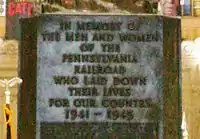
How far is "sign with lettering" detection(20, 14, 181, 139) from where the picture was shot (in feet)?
12.2

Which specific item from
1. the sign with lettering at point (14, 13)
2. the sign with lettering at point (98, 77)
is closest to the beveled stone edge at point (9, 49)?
the sign with lettering at point (14, 13)

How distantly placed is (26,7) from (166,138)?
A: 4.71 meters

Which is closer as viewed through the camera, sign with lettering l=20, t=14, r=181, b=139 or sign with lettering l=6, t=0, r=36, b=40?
sign with lettering l=20, t=14, r=181, b=139

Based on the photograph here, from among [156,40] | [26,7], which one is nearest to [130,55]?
[156,40]

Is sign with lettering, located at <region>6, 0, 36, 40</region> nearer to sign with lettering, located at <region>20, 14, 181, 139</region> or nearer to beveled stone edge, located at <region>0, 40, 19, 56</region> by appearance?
beveled stone edge, located at <region>0, 40, 19, 56</region>

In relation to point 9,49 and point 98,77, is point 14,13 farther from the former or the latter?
point 98,77

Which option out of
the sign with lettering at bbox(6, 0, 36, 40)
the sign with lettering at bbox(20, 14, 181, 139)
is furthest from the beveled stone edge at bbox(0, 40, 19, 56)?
the sign with lettering at bbox(20, 14, 181, 139)

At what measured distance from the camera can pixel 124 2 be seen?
12.6 ft

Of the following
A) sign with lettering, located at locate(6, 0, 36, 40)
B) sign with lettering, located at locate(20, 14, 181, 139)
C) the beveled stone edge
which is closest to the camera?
sign with lettering, located at locate(20, 14, 181, 139)

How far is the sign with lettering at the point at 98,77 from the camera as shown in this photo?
12.2 ft

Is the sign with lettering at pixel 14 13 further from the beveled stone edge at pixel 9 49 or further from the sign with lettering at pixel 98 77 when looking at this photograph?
the sign with lettering at pixel 98 77

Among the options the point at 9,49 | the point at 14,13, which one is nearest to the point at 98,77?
the point at 9,49

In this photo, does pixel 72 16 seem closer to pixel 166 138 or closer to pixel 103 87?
pixel 103 87

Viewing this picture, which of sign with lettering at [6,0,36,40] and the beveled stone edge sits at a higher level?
sign with lettering at [6,0,36,40]
